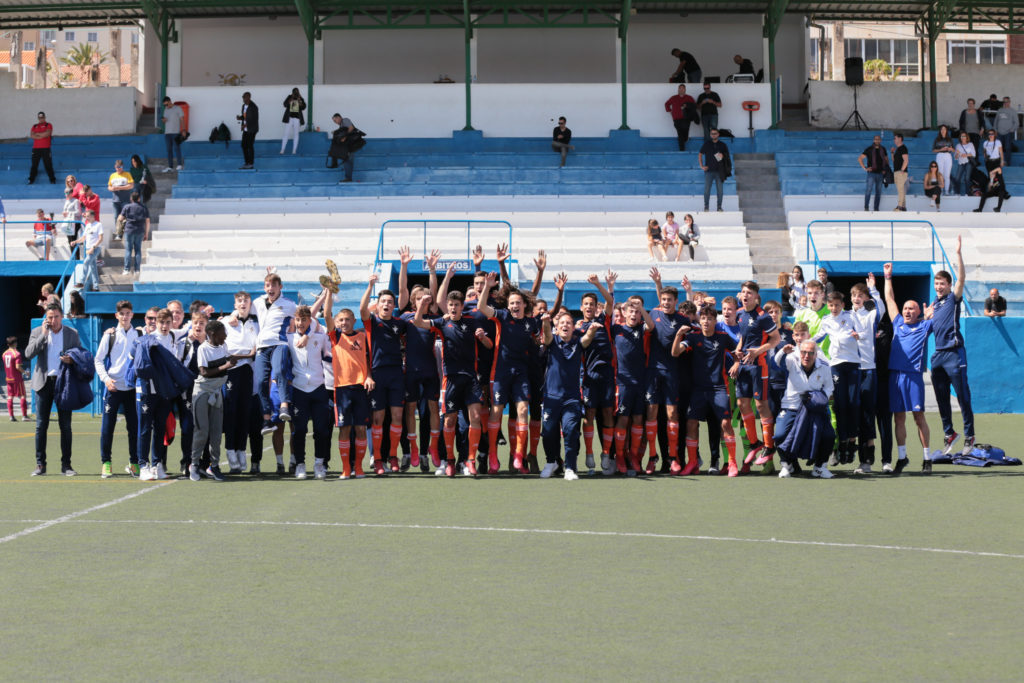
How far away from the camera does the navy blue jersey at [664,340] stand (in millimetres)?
13039

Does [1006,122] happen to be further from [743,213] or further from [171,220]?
[171,220]

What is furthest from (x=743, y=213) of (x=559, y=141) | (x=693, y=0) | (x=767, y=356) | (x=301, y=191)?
(x=767, y=356)

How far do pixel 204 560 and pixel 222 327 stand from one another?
4878 millimetres

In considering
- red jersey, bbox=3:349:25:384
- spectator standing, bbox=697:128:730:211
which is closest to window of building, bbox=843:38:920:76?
spectator standing, bbox=697:128:730:211

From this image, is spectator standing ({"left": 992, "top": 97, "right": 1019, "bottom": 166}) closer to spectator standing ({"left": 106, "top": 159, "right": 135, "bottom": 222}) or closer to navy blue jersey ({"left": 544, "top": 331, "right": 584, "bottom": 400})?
spectator standing ({"left": 106, "top": 159, "right": 135, "bottom": 222})

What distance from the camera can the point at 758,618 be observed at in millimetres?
6574

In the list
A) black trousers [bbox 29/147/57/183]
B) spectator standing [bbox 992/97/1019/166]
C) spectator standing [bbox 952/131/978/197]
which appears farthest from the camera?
spectator standing [bbox 992/97/1019/166]

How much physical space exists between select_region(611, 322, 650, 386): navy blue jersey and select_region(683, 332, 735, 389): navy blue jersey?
456 mm

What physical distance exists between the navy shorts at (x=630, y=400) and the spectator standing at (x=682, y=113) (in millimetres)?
19597

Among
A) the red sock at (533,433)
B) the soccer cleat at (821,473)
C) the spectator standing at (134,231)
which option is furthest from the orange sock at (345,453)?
the spectator standing at (134,231)

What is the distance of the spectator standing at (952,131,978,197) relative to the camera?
98.6 ft

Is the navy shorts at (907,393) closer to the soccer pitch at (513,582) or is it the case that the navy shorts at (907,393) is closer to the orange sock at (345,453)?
the soccer pitch at (513,582)

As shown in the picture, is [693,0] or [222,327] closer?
[222,327]

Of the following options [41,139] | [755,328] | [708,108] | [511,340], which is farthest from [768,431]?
[41,139]
